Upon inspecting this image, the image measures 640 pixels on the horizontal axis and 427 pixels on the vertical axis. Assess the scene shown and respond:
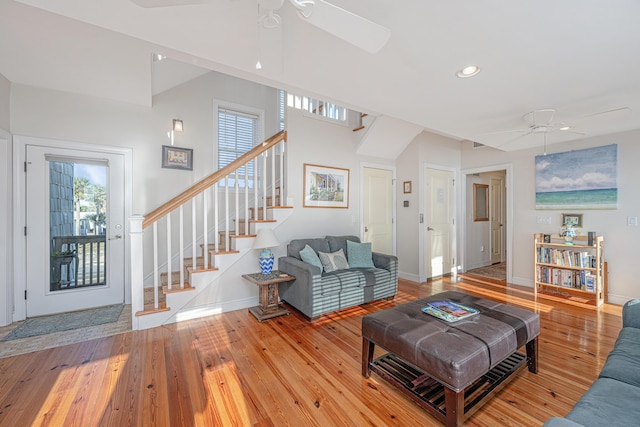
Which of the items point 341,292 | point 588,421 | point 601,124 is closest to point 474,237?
point 601,124

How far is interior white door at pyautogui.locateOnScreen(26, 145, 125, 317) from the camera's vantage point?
2975mm

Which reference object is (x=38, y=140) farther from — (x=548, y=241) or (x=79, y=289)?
(x=548, y=241)

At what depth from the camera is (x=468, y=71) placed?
2.08 m

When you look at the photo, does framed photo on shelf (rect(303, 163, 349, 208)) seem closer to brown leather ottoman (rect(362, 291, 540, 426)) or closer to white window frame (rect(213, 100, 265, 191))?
white window frame (rect(213, 100, 265, 191))

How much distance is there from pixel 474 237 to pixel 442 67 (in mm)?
4535

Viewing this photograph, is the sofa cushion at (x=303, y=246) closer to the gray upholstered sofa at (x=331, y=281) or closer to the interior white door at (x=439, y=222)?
the gray upholstered sofa at (x=331, y=281)

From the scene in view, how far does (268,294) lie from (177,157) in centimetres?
241

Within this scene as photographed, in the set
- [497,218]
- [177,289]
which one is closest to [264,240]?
[177,289]

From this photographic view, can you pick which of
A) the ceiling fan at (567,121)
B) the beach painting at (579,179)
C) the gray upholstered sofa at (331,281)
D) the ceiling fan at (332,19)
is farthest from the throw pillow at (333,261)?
A: the beach painting at (579,179)

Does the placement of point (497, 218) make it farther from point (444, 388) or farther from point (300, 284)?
point (444, 388)

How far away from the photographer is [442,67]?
2025mm

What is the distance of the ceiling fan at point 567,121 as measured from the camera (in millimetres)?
2803

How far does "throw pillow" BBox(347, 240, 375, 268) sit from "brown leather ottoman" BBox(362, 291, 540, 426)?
4.92 ft

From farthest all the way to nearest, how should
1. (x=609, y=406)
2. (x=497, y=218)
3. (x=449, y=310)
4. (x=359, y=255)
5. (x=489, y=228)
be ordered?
(x=497, y=218), (x=489, y=228), (x=359, y=255), (x=449, y=310), (x=609, y=406)
